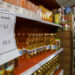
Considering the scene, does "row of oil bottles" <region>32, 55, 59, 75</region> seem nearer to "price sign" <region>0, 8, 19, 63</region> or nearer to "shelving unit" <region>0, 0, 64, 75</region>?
"shelving unit" <region>0, 0, 64, 75</region>

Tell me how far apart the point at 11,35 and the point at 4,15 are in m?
0.14

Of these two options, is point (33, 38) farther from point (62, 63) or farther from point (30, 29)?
point (62, 63)

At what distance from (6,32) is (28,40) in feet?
2.67

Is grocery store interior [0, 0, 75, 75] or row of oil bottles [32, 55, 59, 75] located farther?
row of oil bottles [32, 55, 59, 75]

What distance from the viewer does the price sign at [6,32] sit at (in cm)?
55

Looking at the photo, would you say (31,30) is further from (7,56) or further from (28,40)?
(7,56)

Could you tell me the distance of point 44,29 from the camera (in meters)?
2.51

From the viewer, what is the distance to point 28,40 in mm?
1395

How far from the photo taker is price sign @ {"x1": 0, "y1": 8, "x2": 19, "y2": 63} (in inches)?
21.6

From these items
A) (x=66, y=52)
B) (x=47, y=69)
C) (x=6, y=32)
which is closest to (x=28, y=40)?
(x=47, y=69)

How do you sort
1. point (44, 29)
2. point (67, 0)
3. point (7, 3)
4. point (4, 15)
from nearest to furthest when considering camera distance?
point (4, 15) → point (7, 3) → point (44, 29) → point (67, 0)

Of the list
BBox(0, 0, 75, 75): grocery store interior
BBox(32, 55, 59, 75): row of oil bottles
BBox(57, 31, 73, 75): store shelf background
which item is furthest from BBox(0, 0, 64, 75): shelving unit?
BBox(57, 31, 73, 75): store shelf background

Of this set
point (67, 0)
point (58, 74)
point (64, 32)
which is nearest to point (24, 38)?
point (58, 74)

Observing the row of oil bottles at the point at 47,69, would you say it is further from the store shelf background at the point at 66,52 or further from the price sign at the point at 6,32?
the store shelf background at the point at 66,52
